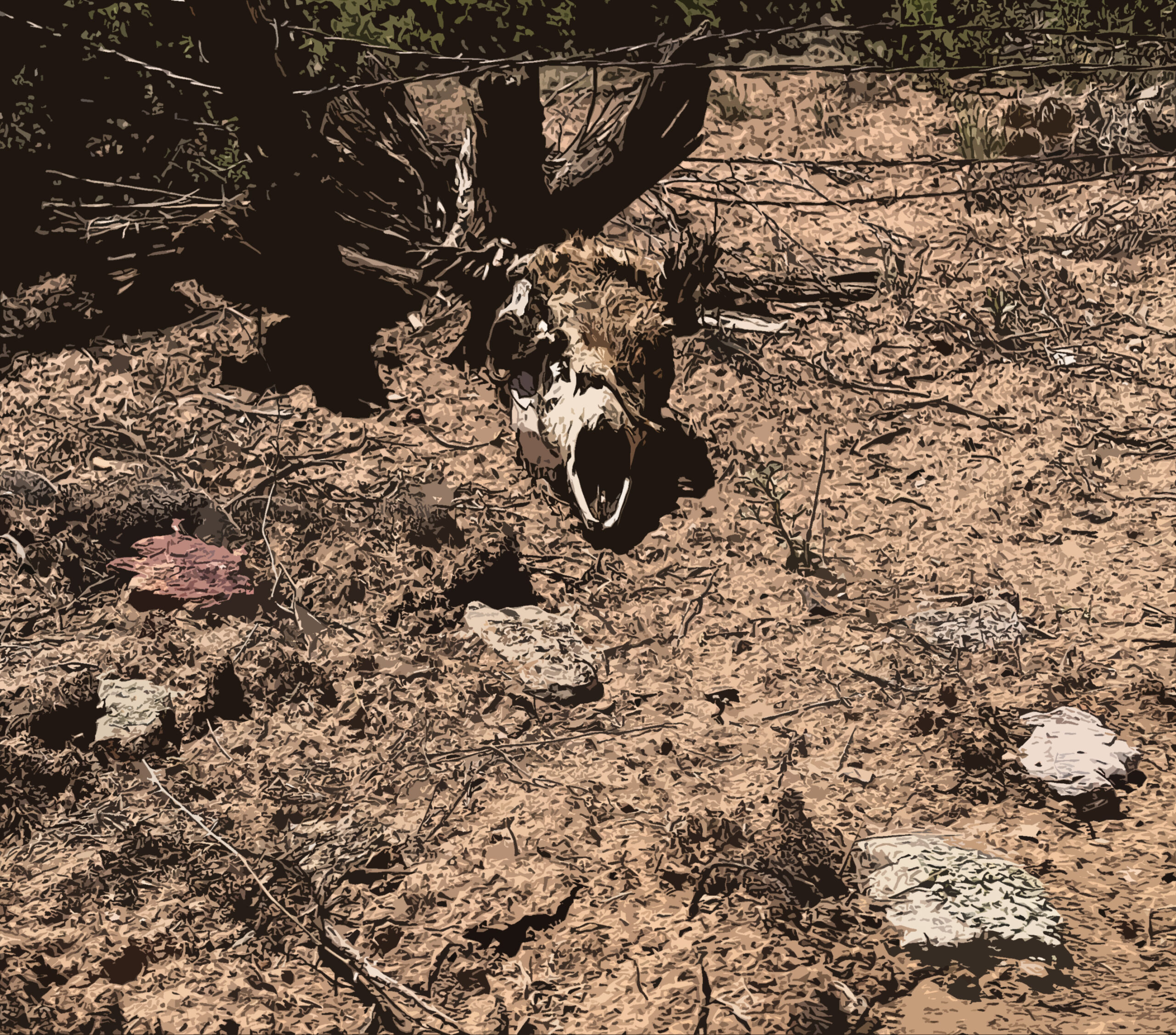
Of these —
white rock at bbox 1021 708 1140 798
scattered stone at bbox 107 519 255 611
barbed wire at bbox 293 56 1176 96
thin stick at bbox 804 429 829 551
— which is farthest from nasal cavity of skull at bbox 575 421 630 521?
white rock at bbox 1021 708 1140 798

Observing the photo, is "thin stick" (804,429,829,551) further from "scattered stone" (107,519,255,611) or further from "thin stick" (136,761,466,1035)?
"thin stick" (136,761,466,1035)

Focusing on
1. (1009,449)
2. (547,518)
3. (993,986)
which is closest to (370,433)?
(547,518)

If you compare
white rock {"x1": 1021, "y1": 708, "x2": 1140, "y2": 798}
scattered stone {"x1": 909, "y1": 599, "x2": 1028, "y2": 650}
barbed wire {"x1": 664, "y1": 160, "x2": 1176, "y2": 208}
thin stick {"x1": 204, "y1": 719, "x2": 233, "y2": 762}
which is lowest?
thin stick {"x1": 204, "y1": 719, "x2": 233, "y2": 762}

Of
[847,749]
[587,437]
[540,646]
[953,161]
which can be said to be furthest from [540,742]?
[953,161]

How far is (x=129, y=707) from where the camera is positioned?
2.40 m

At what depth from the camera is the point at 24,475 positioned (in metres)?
2.82

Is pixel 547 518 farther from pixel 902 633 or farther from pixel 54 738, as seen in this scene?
pixel 54 738

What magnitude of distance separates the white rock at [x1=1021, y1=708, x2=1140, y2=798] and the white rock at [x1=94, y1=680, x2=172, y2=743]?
1778 millimetres

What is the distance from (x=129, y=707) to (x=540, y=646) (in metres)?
0.88

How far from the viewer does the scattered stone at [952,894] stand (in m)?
1.91

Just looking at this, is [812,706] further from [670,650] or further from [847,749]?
[670,650]

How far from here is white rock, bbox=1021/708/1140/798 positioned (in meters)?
2.20

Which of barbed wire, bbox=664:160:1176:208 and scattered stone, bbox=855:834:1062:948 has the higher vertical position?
barbed wire, bbox=664:160:1176:208

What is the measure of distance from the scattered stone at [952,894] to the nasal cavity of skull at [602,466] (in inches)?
40.1
